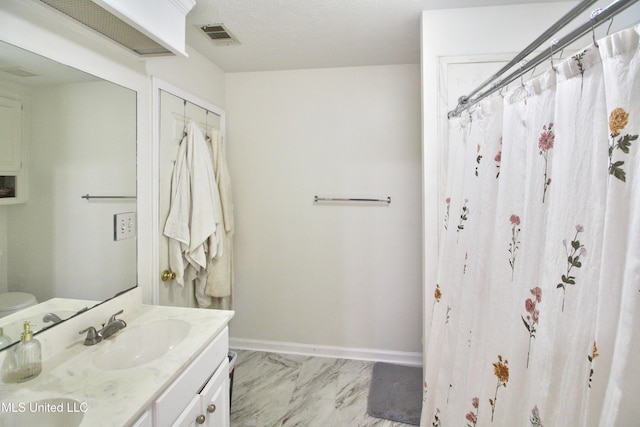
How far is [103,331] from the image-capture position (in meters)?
1.25

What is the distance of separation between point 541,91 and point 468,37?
108cm

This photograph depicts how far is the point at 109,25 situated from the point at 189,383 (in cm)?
149

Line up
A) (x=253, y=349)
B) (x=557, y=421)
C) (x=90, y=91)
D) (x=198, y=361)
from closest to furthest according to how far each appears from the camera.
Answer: (x=557, y=421) → (x=198, y=361) → (x=90, y=91) → (x=253, y=349)

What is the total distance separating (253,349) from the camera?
2.67 metres

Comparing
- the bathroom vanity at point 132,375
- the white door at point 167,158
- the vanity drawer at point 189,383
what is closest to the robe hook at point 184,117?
the white door at point 167,158

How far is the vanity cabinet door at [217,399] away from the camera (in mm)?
1242

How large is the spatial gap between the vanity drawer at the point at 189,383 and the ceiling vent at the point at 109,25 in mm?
1410

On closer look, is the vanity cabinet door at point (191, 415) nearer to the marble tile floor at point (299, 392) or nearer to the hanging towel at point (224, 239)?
the marble tile floor at point (299, 392)

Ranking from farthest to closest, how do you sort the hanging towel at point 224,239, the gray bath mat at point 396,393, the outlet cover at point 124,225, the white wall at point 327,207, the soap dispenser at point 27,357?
the white wall at point 327,207 → the hanging towel at point 224,239 → the gray bath mat at point 396,393 → the outlet cover at point 124,225 → the soap dispenser at point 27,357

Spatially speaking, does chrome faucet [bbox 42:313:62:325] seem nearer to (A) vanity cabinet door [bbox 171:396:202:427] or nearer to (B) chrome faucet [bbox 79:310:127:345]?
(B) chrome faucet [bbox 79:310:127:345]

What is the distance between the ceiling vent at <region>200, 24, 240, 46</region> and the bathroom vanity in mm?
1627

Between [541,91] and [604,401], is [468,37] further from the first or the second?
[604,401]

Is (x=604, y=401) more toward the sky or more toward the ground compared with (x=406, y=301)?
more toward the sky

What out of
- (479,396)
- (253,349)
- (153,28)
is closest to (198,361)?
(479,396)
